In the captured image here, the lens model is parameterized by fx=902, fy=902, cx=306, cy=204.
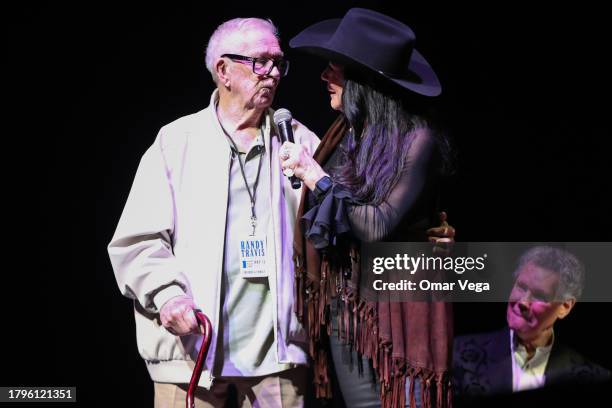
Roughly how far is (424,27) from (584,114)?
68cm

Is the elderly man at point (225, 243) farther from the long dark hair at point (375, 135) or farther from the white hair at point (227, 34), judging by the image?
the long dark hair at point (375, 135)

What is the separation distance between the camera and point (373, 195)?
8.91ft

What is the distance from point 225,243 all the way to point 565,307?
130 cm

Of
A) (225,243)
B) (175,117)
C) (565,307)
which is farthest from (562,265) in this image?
(175,117)

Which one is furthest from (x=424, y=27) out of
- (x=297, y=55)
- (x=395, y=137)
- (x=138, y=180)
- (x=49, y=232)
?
(x=49, y=232)

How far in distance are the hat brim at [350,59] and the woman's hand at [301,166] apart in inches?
13.1

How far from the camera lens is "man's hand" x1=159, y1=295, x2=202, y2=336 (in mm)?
2789

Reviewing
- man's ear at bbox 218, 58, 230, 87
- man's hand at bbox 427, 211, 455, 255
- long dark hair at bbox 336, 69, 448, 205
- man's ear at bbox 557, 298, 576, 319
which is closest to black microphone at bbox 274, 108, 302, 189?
long dark hair at bbox 336, 69, 448, 205

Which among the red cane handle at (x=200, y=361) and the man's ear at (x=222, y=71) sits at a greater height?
the man's ear at (x=222, y=71)

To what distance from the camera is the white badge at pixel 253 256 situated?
2.92 meters

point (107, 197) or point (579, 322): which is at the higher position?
point (107, 197)

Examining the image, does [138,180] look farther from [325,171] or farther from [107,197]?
[325,171]

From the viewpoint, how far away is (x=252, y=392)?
2.98 meters

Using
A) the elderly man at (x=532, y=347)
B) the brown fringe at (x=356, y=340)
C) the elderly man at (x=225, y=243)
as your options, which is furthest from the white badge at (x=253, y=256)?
the elderly man at (x=532, y=347)
